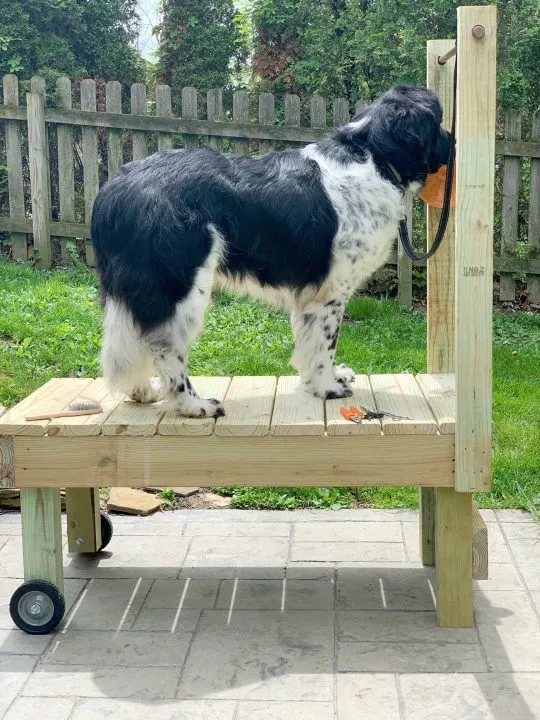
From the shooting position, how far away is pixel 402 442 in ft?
10.1

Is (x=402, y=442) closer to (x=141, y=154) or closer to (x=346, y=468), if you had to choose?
(x=346, y=468)

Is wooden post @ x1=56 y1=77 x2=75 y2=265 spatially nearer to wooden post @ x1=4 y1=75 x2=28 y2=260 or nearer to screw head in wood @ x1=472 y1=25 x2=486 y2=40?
wooden post @ x1=4 y1=75 x2=28 y2=260

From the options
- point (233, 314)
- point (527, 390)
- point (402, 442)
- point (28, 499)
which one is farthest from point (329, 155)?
point (233, 314)

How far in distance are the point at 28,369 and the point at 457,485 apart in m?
3.20

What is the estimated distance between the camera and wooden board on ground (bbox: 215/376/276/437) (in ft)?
10.2

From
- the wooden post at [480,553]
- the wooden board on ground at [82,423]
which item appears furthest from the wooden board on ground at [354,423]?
the wooden board on ground at [82,423]

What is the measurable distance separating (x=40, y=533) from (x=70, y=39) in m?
7.88

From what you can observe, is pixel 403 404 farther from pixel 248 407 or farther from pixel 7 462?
pixel 7 462

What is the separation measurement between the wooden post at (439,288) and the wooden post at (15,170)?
5.18m

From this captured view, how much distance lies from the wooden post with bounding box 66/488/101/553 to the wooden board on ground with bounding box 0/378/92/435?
1.38 ft

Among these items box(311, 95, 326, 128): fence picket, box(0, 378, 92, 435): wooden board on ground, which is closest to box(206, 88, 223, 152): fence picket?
box(311, 95, 326, 128): fence picket

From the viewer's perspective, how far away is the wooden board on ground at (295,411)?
3105 mm

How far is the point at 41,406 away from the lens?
11.2 feet

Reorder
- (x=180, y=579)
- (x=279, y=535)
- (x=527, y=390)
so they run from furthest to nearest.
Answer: (x=527, y=390) < (x=279, y=535) < (x=180, y=579)
